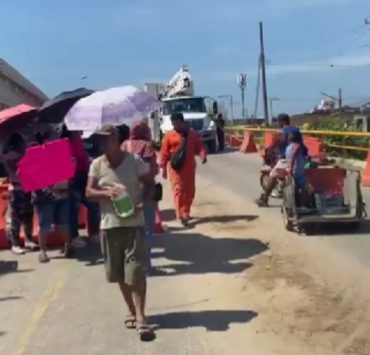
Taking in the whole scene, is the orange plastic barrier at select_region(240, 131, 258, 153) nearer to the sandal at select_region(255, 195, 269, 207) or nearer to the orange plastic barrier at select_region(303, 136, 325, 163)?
the orange plastic barrier at select_region(303, 136, 325, 163)

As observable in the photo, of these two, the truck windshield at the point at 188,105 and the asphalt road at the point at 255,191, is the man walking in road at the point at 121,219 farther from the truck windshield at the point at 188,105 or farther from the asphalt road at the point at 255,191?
the truck windshield at the point at 188,105

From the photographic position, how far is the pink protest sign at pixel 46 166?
10266mm

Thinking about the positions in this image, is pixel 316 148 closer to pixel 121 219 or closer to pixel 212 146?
pixel 212 146

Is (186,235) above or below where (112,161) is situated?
below

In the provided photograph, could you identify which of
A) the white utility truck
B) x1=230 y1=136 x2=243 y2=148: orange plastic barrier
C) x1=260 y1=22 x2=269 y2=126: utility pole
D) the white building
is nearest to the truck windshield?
the white utility truck

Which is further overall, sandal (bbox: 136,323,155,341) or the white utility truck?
the white utility truck

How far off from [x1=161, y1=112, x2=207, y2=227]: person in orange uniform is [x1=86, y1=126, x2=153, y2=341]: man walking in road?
5.38 m

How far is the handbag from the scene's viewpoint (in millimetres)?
12383

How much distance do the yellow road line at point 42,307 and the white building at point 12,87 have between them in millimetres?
25356

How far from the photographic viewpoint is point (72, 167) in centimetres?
1045

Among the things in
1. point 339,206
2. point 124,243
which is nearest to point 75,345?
point 124,243

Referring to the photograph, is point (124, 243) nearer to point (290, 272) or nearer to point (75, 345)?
point (75, 345)

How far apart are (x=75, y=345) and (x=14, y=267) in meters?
3.84

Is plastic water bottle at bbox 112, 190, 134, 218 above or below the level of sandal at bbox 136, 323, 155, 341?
above
